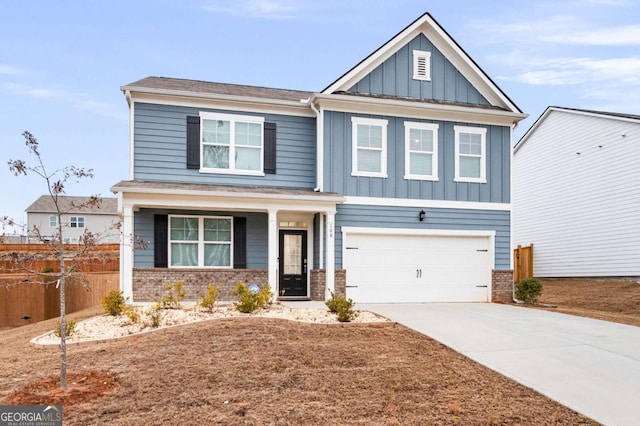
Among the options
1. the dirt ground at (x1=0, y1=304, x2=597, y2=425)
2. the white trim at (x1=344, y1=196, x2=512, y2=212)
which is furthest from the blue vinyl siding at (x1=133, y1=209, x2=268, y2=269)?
the dirt ground at (x1=0, y1=304, x2=597, y2=425)

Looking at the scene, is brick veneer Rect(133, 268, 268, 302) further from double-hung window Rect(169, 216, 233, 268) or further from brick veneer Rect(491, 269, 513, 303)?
brick veneer Rect(491, 269, 513, 303)

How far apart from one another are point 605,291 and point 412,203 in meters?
8.46

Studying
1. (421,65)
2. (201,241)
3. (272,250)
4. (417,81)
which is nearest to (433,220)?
(417,81)

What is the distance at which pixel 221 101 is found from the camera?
1457 cm

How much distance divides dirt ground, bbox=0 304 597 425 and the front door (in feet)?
18.8

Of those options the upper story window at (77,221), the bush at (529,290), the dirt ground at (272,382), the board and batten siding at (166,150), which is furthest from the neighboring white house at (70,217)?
the dirt ground at (272,382)

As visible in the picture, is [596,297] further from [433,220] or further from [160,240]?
[160,240]

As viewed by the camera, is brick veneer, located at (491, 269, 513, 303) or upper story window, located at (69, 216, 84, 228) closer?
brick veneer, located at (491, 269, 513, 303)

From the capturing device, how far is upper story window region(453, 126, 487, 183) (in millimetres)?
15562

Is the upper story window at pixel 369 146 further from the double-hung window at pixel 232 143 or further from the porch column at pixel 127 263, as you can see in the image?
the porch column at pixel 127 263

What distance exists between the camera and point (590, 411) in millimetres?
5906

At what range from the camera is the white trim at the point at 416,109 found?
47.7 feet

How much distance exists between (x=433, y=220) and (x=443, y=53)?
5.12 meters

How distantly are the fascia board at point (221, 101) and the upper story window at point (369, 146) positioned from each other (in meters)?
1.55
